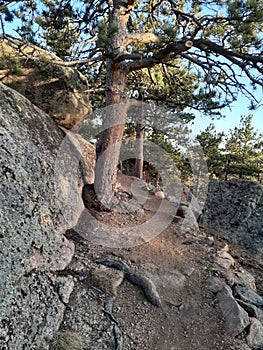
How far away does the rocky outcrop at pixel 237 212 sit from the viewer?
7074 millimetres

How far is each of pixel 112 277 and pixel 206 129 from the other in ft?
57.4

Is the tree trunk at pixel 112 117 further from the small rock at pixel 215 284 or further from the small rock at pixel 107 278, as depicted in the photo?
the small rock at pixel 215 284

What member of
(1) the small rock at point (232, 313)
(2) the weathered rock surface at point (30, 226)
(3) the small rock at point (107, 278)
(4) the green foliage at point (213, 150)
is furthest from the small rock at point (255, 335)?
(4) the green foliage at point (213, 150)

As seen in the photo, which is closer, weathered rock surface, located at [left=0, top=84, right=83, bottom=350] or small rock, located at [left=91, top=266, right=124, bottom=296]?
weathered rock surface, located at [left=0, top=84, right=83, bottom=350]

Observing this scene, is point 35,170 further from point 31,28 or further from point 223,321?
point 223,321

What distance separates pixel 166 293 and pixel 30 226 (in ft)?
6.89

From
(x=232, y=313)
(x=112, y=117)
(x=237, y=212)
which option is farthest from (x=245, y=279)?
(x=112, y=117)

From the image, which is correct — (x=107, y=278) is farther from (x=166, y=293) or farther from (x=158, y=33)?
(x=158, y=33)

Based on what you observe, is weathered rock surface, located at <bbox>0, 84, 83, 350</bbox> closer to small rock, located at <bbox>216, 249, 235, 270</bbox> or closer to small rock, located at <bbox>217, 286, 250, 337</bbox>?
small rock, located at <bbox>217, 286, 250, 337</bbox>

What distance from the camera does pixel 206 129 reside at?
19625 mm

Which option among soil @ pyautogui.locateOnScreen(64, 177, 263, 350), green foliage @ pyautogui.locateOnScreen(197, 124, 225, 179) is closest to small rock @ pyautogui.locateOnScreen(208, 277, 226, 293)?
soil @ pyautogui.locateOnScreen(64, 177, 263, 350)

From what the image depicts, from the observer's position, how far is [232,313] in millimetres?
3693

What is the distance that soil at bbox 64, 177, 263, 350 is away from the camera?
3211 millimetres

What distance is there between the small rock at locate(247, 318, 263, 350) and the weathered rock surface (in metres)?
2.36
